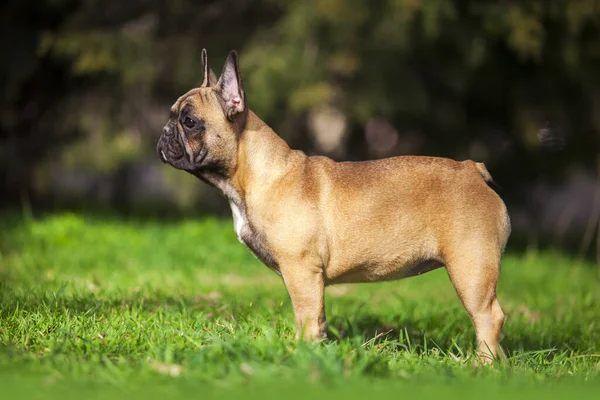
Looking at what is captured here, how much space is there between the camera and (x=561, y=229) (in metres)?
14.0

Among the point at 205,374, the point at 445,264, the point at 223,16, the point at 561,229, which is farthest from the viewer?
the point at 561,229

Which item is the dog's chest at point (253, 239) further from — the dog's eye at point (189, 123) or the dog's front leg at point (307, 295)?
the dog's eye at point (189, 123)

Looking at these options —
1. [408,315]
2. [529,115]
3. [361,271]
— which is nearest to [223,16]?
[529,115]

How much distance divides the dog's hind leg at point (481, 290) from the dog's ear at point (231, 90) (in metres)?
1.61

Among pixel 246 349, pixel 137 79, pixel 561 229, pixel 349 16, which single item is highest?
pixel 349 16

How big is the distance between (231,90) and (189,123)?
339 millimetres

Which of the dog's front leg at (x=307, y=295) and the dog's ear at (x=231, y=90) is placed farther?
the dog's ear at (x=231, y=90)

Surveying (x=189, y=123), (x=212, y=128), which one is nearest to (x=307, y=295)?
(x=212, y=128)

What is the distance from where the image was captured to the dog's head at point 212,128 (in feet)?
17.5

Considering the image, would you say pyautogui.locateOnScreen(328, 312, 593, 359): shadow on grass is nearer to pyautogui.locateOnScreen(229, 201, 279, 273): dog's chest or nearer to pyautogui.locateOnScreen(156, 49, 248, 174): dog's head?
pyautogui.locateOnScreen(229, 201, 279, 273): dog's chest

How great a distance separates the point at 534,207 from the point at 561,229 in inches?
22.0

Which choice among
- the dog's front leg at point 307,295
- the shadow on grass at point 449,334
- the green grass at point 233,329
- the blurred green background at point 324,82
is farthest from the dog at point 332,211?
the blurred green background at point 324,82

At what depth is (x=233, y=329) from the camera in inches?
203

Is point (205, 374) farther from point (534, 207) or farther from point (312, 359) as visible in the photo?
point (534, 207)
